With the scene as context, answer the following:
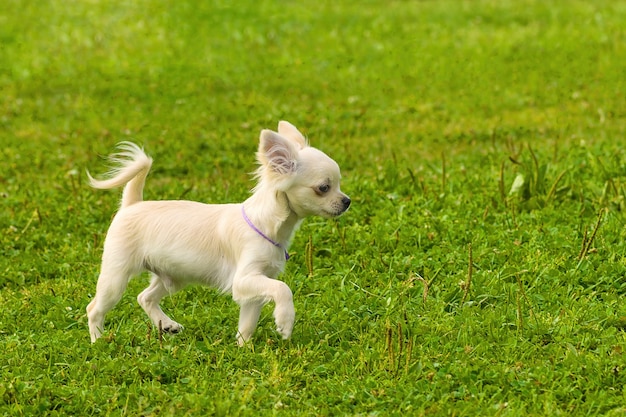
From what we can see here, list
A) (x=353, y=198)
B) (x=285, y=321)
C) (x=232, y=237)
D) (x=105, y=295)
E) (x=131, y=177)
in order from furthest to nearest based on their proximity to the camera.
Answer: (x=353, y=198) → (x=131, y=177) → (x=105, y=295) → (x=232, y=237) → (x=285, y=321)

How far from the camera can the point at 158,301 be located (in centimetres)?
612

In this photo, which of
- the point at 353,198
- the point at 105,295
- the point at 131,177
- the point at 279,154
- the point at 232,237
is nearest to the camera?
the point at 279,154

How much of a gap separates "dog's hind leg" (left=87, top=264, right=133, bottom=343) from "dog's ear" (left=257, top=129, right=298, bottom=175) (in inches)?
46.4

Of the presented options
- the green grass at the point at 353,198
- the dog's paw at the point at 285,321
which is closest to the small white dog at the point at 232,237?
the dog's paw at the point at 285,321

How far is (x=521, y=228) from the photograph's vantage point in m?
7.33

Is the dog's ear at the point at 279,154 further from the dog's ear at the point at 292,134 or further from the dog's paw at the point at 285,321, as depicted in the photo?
the dog's paw at the point at 285,321

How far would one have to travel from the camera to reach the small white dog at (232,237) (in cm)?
547

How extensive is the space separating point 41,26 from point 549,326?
12846 mm

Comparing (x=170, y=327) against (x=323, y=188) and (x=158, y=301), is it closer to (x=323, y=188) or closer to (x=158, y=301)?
(x=158, y=301)

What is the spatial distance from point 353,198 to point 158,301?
264 centimetres

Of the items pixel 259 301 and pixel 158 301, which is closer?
pixel 259 301

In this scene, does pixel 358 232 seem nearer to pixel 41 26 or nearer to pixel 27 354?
pixel 27 354

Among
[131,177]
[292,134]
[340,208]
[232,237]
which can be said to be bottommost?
[232,237]

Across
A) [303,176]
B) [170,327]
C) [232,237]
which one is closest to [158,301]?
[170,327]
